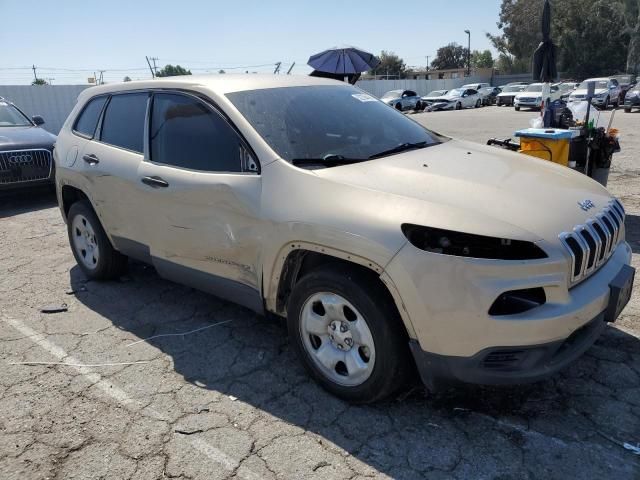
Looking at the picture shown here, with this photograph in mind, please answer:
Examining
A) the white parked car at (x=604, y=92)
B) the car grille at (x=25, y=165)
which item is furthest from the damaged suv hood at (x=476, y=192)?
the white parked car at (x=604, y=92)

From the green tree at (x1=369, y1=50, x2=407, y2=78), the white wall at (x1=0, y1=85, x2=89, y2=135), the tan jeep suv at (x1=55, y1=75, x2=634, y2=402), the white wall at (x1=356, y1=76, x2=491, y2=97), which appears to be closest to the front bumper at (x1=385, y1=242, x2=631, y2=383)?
the tan jeep suv at (x1=55, y1=75, x2=634, y2=402)

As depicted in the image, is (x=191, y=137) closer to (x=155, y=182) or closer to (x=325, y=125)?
(x=155, y=182)

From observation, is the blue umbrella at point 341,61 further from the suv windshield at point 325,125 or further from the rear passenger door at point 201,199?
the rear passenger door at point 201,199

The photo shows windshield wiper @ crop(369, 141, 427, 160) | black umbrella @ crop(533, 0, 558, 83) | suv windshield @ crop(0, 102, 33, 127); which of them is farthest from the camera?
suv windshield @ crop(0, 102, 33, 127)

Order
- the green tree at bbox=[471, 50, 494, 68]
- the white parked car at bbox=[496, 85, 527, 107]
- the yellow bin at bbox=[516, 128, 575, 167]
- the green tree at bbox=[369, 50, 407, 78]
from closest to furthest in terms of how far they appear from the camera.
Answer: the yellow bin at bbox=[516, 128, 575, 167], the white parked car at bbox=[496, 85, 527, 107], the green tree at bbox=[369, 50, 407, 78], the green tree at bbox=[471, 50, 494, 68]

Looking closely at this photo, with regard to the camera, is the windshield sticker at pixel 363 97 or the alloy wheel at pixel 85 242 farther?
the alloy wheel at pixel 85 242

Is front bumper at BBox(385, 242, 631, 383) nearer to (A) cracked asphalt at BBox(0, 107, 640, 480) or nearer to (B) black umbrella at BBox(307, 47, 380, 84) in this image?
(A) cracked asphalt at BBox(0, 107, 640, 480)

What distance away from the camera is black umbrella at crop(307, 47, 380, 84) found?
14320mm

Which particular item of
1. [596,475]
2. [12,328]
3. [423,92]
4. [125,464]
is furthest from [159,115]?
[423,92]

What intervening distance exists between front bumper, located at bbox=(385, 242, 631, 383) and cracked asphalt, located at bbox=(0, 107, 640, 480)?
1.34ft

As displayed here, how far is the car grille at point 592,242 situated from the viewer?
2.47 metres

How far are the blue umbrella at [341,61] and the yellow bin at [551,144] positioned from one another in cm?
895

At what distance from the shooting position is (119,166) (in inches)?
159

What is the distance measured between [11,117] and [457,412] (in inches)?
367
